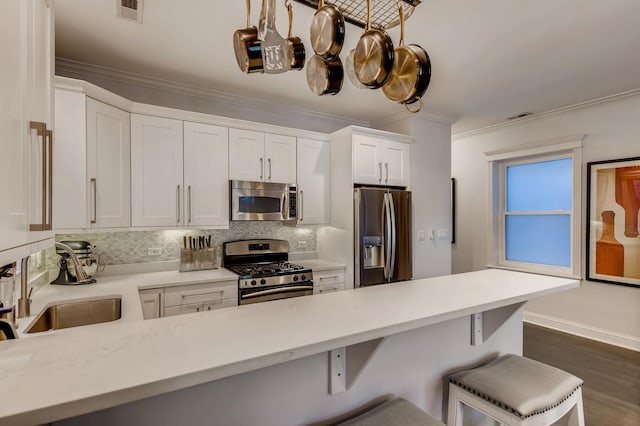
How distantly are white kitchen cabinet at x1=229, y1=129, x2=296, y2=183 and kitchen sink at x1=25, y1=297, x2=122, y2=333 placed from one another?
1485 millimetres

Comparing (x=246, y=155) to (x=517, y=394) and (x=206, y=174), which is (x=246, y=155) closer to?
(x=206, y=174)

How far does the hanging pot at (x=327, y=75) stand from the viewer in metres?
1.53

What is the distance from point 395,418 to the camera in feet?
3.73

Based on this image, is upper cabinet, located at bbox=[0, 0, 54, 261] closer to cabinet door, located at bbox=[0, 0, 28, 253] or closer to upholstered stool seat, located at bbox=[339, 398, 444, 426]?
cabinet door, located at bbox=[0, 0, 28, 253]

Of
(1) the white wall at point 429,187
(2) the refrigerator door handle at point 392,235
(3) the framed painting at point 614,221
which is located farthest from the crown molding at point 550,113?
(2) the refrigerator door handle at point 392,235

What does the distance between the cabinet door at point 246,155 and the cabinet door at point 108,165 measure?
34.1 inches

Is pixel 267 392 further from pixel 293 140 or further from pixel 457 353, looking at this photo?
pixel 293 140

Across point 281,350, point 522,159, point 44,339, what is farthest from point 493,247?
point 44,339

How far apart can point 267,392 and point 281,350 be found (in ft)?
1.19

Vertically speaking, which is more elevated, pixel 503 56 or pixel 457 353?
pixel 503 56

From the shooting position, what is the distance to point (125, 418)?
91 cm

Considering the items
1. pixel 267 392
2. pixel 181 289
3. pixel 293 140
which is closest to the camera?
pixel 267 392

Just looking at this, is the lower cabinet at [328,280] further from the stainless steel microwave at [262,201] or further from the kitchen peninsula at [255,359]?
the kitchen peninsula at [255,359]

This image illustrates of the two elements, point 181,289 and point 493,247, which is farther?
point 493,247
